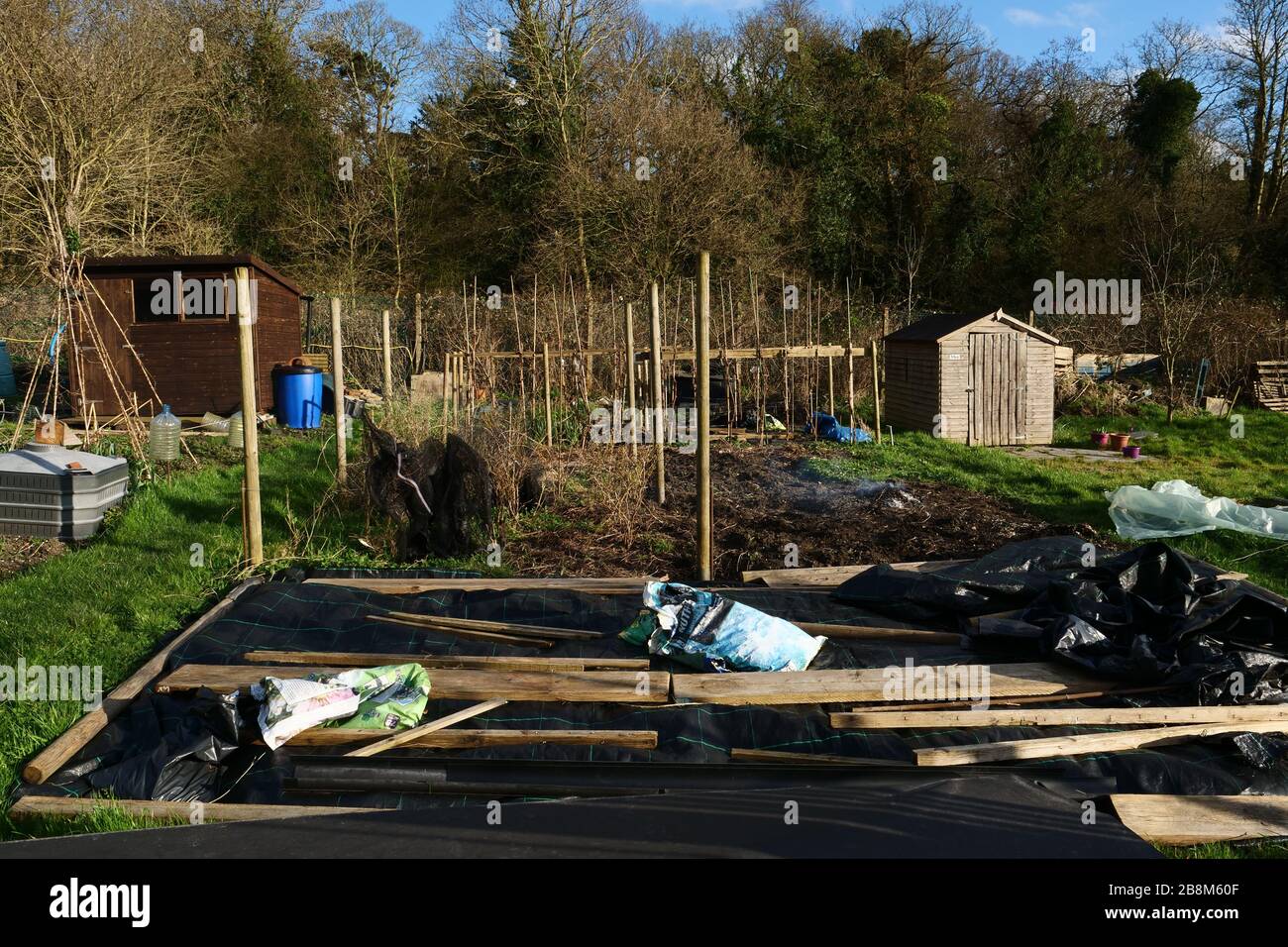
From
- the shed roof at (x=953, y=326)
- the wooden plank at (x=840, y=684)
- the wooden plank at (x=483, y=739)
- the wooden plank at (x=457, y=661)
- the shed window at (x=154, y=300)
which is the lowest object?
the wooden plank at (x=483, y=739)

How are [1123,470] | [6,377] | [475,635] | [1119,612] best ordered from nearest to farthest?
[1119,612], [475,635], [1123,470], [6,377]

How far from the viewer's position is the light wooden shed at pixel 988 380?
53.7ft

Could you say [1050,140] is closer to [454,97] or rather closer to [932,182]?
[932,182]

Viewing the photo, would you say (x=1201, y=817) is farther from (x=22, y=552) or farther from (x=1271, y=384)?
(x=1271, y=384)

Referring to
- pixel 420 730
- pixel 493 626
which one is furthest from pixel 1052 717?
pixel 493 626

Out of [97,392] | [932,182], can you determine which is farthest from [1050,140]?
[97,392]

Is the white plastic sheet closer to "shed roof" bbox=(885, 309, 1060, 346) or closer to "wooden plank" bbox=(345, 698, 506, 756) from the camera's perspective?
"shed roof" bbox=(885, 309, 1060, 346)

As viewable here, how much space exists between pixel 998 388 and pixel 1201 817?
13327 millimetres

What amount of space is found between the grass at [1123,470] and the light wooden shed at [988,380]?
61cm

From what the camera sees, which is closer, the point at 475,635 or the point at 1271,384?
the point at 475,635

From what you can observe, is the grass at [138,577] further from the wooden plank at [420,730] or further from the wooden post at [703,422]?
the wooden post at [703,422]

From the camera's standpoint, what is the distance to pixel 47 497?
28.7 ft

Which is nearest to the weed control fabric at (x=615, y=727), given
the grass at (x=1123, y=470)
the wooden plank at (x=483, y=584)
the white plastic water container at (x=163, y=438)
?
the wooden plank at (x=483, y=584)

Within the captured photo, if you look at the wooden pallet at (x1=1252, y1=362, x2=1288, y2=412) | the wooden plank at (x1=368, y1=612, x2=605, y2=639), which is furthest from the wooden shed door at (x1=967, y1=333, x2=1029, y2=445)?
the wooden plank at (x1=368, y1=612, x2=605, y2=639)
